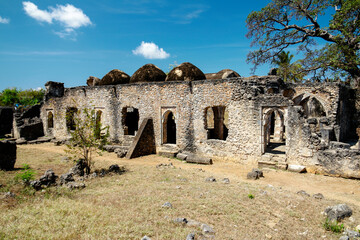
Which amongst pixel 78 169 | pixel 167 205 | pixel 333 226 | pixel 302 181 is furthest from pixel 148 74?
pixel 333 226

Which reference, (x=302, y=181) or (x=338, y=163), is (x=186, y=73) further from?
(x=338, y=163)

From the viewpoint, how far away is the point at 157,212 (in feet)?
16.6

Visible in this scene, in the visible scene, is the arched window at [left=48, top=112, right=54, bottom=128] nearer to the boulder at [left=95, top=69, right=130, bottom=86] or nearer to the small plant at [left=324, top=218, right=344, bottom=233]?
the boulder at [left=95, top=69, right=130, bottom=86]

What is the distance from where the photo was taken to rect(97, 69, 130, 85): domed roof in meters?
16.6

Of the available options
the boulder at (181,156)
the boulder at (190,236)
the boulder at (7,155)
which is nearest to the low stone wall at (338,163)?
the boulder at (181,156)

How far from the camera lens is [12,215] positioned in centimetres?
471

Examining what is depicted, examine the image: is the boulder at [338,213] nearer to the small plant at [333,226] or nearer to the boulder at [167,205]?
the small plant at [333,226]

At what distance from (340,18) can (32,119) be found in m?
24.5

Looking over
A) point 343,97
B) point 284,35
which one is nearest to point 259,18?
point 284,35

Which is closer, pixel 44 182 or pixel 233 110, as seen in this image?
pixel 44 182

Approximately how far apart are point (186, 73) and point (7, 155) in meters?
9.79

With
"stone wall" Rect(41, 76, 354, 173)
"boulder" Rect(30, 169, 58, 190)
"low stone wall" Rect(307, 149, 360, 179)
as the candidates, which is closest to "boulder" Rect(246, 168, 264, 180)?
"stone wall" Rect(41, 76, 354, 173)

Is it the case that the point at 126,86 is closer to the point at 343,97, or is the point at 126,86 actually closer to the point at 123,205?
the point at 123,205

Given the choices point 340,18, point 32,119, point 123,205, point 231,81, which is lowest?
point 123,205
